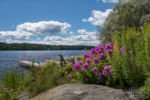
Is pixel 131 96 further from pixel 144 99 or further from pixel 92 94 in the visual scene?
pixel 92 94

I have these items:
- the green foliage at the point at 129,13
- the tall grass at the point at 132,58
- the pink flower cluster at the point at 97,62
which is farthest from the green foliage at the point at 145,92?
the green foliage at the point at 129,13

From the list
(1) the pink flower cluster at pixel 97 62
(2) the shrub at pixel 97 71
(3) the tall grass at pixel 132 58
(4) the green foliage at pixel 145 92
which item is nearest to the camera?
(4) the green foliage at pixel 145 92

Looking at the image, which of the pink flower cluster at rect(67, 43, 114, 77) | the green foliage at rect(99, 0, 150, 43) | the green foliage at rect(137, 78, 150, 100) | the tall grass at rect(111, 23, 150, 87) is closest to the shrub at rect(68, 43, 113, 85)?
the pink flower cluster at rect(67, 43, 114, 77)

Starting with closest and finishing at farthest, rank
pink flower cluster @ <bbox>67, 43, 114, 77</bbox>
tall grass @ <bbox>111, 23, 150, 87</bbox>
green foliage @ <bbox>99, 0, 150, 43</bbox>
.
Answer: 1. tall grass @ <bbox>111, 23, 150, 87</bbox>
2. pink flower cluster @ <bbox>67, 43, 114, 77</bbox>
3. green foliage @ <bbox>99, 0, 150, 43</bbox>

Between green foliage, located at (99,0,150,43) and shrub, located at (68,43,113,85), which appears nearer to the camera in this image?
shrub, located at (68,43,113,85)

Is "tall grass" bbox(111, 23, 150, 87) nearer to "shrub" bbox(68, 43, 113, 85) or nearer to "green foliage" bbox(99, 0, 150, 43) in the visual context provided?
"shrub" bbox(68, 43, 113, 85)

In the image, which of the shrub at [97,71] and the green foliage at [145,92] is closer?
the green foliage at [145,92]

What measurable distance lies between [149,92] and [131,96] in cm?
32

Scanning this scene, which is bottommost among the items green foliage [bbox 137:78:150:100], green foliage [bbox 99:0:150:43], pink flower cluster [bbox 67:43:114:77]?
green foliage [bbox 137:78:150:100]

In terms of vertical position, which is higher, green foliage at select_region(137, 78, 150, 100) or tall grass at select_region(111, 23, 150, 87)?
tall grass at select_region(111, 23, 150, 87)

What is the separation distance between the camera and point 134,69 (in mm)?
2709

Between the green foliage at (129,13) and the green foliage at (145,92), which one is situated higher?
the green foliage at (129,13)

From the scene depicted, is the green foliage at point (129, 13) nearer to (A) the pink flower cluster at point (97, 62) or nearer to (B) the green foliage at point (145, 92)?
(A) the pink flower cluster at point (97, 62)

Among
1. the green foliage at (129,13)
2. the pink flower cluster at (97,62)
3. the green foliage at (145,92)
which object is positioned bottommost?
the green foliage at (145,92)
